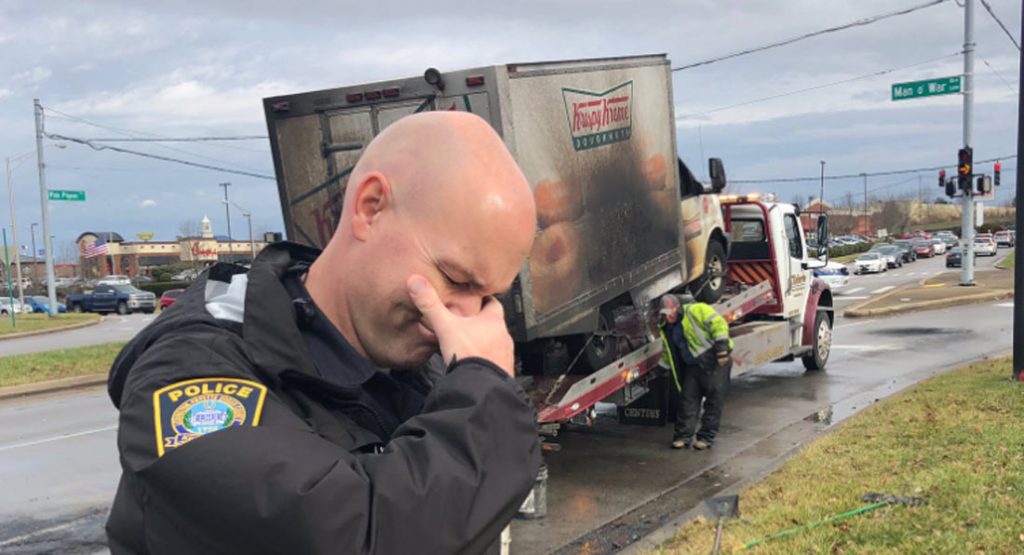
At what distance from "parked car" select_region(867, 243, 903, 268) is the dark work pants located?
133 feet

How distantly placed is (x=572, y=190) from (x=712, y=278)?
12.7 ft

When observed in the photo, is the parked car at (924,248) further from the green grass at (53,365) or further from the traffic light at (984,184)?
the green grass at (53,365)

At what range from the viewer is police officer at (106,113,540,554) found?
1087 millimetres

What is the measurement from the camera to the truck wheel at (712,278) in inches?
392

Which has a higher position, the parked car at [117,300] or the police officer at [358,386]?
the police officer at [358,386]

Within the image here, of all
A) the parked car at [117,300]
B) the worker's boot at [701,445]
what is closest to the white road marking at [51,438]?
the worker's boot at [701,445]

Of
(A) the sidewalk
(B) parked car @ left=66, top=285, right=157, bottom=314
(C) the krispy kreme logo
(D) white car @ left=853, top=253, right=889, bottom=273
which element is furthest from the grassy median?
(D) white car @ left=853, top=253, right=889, bottom=273

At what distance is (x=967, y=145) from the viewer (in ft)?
75.3

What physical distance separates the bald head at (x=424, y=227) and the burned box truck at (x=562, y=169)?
4770 mm

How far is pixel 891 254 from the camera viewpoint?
47.1m

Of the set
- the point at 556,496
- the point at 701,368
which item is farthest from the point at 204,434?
the point at 701,368

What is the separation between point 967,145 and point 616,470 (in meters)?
19.6

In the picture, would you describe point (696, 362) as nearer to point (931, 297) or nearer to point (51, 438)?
point (51, 438)

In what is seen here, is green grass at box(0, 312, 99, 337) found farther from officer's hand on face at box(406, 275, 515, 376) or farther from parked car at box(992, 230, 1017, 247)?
parked car at box(992, 230, 1017, 247)
